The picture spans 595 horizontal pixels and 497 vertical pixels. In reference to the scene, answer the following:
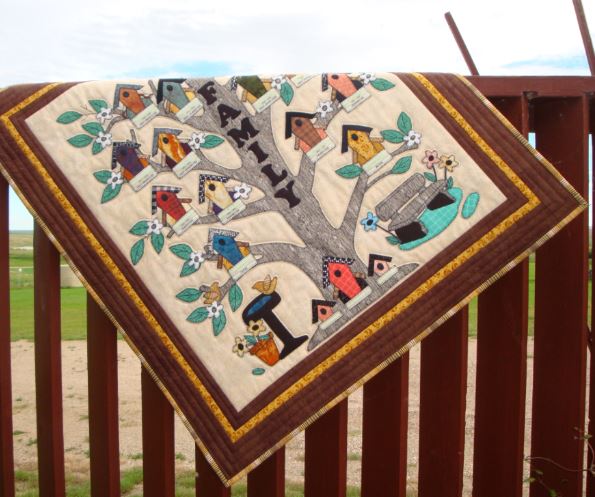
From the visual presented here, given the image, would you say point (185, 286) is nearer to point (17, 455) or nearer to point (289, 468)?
point (289, 468)

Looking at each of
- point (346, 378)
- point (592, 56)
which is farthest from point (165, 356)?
point (592, 56)

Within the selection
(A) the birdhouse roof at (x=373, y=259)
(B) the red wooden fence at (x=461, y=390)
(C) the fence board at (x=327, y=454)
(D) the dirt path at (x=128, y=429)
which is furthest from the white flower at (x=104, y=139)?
(D) the dirt path at (x=128, y=429)

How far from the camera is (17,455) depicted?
309 cm

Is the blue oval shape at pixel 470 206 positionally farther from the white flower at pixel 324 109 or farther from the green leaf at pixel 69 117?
the green leaf at pixel 69 117

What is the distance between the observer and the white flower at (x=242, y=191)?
1322 mm

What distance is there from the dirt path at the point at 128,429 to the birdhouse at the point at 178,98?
1.98 m

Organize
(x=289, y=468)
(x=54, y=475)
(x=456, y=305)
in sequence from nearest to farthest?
1. (x=456, y=305)
2. (x=54, y=475)
3. (x=289, y=468)

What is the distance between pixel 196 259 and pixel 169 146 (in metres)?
0.30

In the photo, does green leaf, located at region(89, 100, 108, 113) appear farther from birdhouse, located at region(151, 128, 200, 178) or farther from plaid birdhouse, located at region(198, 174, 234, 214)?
plaid birdhouse, located at region(198, 174, 234, 214)

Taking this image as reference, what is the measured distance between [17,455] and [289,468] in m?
1.65

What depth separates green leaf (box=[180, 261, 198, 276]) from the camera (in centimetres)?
133

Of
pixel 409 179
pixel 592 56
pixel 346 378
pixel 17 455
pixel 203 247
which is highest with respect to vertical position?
pixel 592 56

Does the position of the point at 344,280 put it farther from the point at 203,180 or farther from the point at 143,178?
the point at 143,178

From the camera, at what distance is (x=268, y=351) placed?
4.25ft
